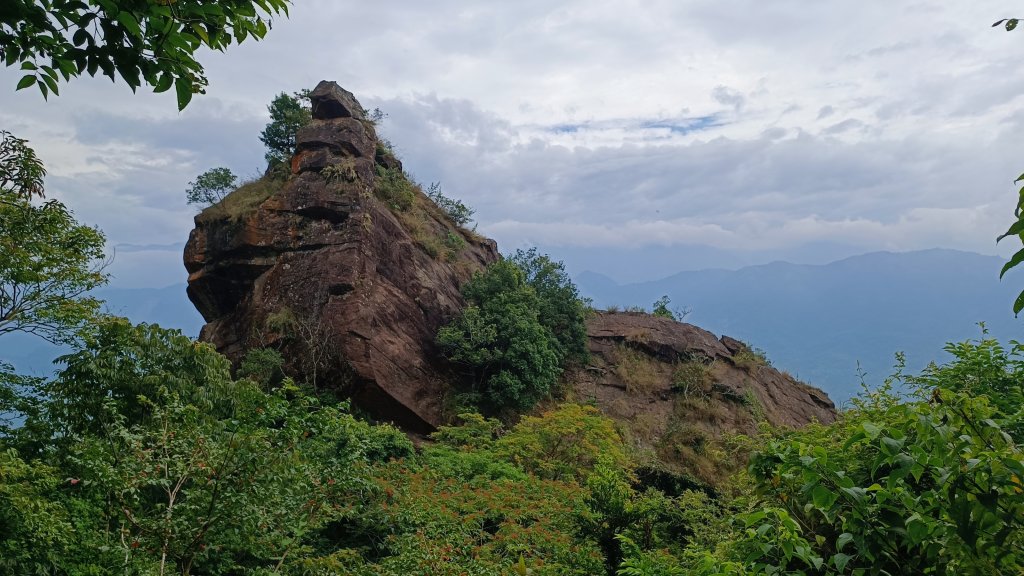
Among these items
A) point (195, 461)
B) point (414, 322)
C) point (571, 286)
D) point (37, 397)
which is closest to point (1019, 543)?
point (195, 461)

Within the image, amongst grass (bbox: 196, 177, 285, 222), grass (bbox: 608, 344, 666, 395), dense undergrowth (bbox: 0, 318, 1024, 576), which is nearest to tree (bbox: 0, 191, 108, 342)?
dense undergrowth (bbox: 0, 318, 1024, 576)

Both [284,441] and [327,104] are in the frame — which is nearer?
[284,441]

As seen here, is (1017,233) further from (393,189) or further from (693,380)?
(693,380)

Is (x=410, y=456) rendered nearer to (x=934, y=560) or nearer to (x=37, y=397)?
(x=37, y=397)

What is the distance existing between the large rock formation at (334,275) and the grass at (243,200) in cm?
4

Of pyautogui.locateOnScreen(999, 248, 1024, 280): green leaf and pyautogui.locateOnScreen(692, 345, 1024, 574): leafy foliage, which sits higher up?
pyautogui.locateOnScreen(999, 248, 1024, 280): green leaf

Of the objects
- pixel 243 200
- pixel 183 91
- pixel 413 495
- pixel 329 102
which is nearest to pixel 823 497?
pixel 183 91

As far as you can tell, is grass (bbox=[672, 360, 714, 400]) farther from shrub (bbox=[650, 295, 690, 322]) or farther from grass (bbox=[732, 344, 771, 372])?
shrub (bbox=[650, 295, 690, 322])

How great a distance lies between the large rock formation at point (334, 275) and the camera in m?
16.4

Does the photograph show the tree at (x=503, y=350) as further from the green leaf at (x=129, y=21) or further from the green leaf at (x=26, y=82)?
the green leaf at (x=129, y=21)

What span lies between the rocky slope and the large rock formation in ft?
0.14

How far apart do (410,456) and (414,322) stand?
657 cm

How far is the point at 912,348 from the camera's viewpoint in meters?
193

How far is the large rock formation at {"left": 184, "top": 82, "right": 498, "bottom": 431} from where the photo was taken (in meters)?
16.4
